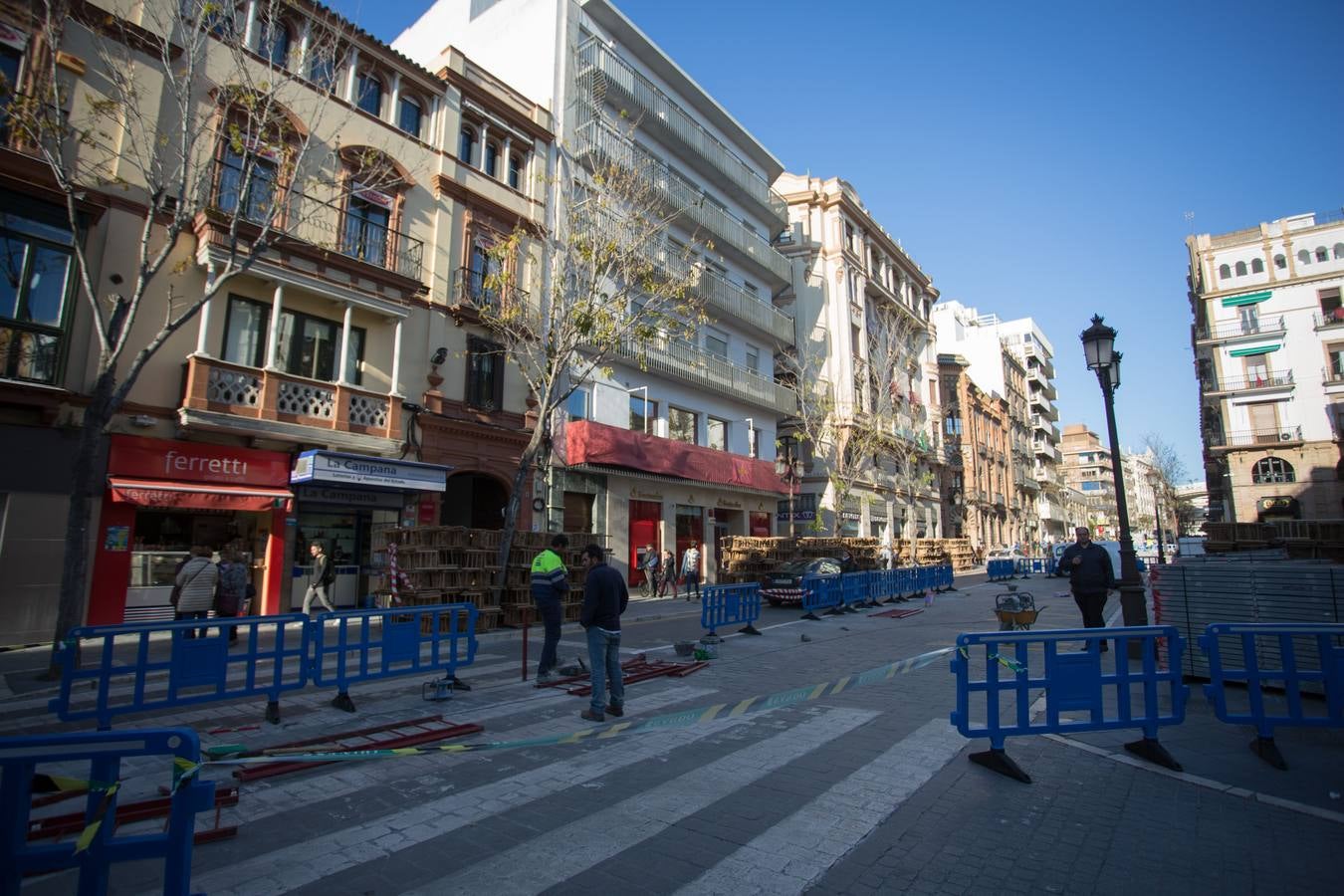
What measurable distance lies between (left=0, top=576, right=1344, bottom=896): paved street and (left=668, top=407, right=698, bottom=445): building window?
1879 cm

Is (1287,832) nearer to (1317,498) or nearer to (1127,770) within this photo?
(1127,770)

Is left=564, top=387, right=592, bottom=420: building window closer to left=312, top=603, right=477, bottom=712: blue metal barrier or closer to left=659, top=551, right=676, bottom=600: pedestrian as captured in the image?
left=659, top=551, right=676, bottom=600: pedestrian

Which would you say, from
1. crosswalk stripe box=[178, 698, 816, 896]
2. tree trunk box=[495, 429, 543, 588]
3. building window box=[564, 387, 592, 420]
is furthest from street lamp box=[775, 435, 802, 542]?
crosswalk stripe box=[178, 698, 816, 896]

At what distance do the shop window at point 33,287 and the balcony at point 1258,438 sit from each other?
5581 cm

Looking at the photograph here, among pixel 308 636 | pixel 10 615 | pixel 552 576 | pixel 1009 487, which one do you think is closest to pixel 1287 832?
pixel 552 576

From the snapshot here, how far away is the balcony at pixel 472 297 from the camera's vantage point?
1870 cm

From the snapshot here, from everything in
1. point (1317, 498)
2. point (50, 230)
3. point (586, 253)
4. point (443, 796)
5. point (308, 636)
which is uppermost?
point (586, 253)

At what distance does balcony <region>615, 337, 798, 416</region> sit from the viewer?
939 inches

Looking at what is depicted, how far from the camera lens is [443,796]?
466cm

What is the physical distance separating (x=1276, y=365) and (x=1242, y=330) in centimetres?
322

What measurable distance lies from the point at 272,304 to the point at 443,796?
14.0 meters

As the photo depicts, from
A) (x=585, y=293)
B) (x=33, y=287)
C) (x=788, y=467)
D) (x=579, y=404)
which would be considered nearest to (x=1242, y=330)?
(x=788, y=467)

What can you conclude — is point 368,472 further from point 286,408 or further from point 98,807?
point 98,807

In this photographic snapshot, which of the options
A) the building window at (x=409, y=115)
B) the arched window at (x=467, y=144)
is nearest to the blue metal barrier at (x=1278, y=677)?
the building window at (x=409, y=115)
